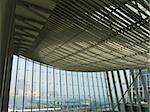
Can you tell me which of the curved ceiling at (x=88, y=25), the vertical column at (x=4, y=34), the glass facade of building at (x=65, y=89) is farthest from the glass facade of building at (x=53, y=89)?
the vertical column at (x=4, y=34)

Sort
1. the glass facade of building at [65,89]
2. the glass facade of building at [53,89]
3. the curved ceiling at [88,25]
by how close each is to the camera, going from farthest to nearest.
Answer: the glass facade of building at [65,89], the glass facade of building at [53,89], the curved ceiling at [88,25]

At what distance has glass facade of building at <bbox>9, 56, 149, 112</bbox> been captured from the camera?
2625 centimetres

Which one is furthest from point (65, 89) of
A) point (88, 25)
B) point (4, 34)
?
point (4, 34)

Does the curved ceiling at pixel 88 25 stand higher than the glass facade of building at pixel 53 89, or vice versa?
the curved ceiling at pixel 88 25

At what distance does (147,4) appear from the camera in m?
9.89

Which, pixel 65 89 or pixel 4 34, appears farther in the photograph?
pixel 65 89

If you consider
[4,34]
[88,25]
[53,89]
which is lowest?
[4,34]

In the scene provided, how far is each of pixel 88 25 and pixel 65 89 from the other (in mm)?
18931

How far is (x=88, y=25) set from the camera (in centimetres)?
1365

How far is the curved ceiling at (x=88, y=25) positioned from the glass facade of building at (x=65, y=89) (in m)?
7.93

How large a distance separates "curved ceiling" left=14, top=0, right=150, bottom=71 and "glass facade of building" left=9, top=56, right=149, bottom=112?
7931 millimetres

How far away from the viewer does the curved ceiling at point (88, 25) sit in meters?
10.2

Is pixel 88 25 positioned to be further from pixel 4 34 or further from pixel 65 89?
pixel 65 89

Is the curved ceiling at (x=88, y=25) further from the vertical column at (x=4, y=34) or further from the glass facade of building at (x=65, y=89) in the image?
the glass facade of building at (x=65, y=89)
